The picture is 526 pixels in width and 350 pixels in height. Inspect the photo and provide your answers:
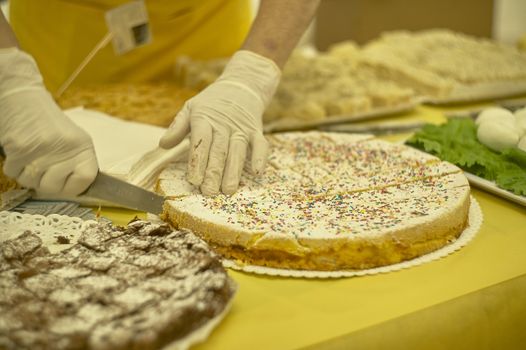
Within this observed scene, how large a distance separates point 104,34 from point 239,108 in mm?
1440

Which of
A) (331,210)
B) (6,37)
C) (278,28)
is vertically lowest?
(331,210)

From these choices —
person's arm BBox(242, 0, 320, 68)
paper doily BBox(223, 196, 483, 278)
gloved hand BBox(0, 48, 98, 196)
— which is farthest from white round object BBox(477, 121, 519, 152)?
gloved hand BBox(0, 48, 98, 196)

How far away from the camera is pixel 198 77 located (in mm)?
3361

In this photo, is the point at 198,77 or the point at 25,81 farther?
the point at 198,77

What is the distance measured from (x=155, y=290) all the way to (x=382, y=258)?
66 centimetres

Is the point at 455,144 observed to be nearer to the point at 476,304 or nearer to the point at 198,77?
the point at 476,304

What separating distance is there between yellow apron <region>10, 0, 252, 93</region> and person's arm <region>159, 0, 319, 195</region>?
101 cm

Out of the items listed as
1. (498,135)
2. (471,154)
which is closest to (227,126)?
(471,154)

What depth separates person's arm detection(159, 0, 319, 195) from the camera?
2082 mm

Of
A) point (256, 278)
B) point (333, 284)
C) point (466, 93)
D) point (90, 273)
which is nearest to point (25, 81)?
point (90, 273)

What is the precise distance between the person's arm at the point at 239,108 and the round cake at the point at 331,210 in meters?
0.08

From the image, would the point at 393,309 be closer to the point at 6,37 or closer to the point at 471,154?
the point at 471,154

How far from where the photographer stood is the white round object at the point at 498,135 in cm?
246

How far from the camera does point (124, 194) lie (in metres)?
2.03
